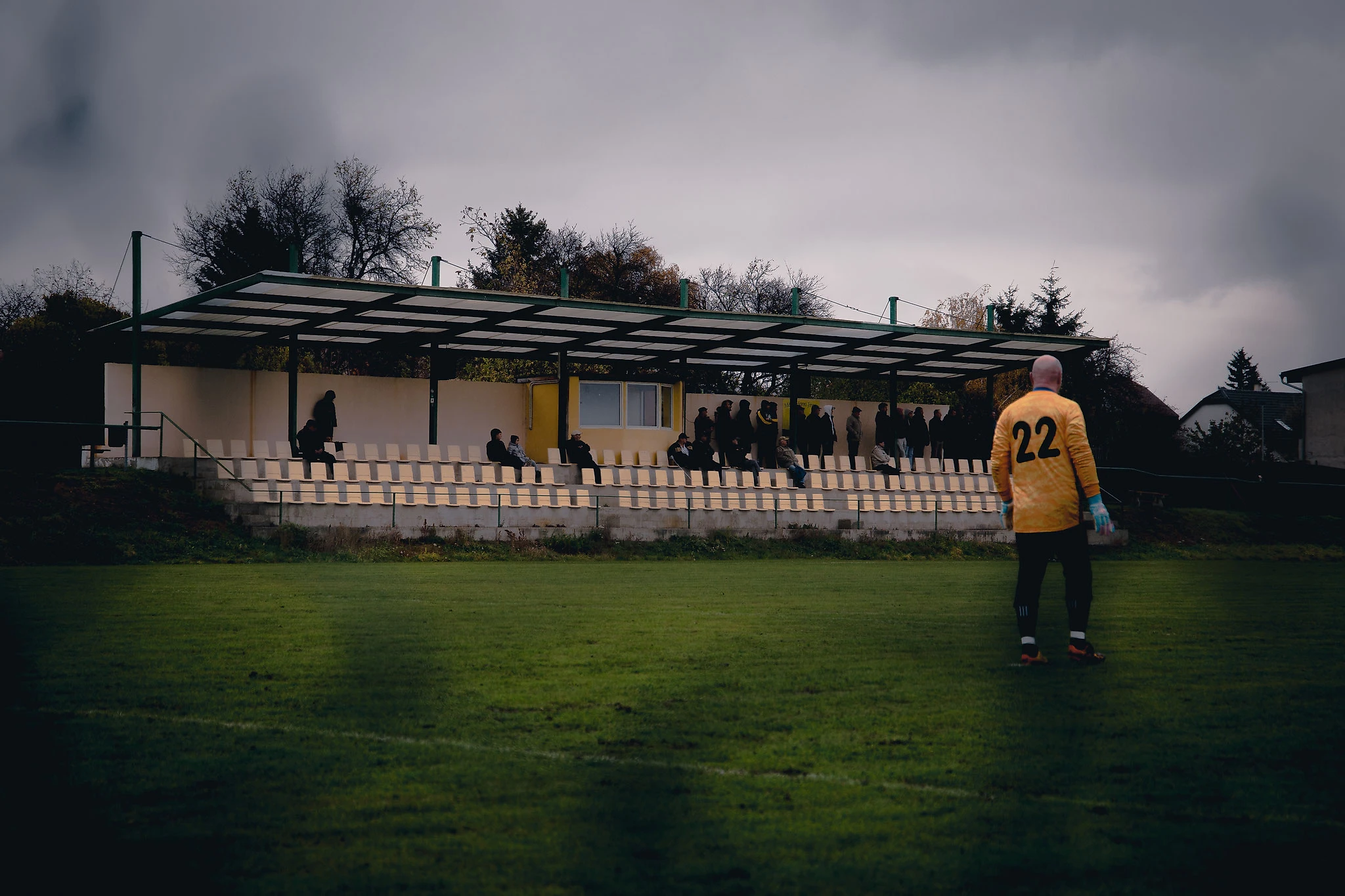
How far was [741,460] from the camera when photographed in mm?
31422

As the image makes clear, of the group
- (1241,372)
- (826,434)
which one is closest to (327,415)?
(826,434)

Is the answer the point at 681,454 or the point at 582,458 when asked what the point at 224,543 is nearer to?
the point at 582,458

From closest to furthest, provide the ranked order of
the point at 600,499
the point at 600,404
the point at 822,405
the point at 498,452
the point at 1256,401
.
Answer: the point at 600,499, the point at 498,452, the point at 600,404, the point at 822,405, the point at 1256,401

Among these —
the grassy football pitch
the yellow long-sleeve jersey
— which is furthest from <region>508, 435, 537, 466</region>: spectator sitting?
the yellow long-sleeve jersey

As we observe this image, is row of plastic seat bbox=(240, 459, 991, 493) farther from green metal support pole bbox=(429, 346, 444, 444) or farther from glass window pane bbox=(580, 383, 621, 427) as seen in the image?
glass window pane bbox=(580, 383, 621, 427)

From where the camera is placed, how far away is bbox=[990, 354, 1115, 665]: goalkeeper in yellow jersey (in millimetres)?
7945

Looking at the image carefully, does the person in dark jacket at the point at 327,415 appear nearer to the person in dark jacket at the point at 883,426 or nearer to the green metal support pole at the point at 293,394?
the green metal support pole at the point at 293,394

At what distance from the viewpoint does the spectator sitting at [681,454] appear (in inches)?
1208

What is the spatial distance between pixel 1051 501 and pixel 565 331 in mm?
22376

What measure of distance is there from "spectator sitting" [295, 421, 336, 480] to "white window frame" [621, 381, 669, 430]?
940 cm

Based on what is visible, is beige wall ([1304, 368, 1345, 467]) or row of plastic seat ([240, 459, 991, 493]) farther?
beige wall ([1304, 368, 1345, 467])

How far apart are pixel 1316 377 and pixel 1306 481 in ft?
60.4

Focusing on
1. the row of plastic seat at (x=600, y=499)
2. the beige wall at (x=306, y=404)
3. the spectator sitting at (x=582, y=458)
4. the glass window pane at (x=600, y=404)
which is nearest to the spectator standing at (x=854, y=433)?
the row of plastic seat at (x=600, y=499)

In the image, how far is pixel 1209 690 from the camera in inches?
271
